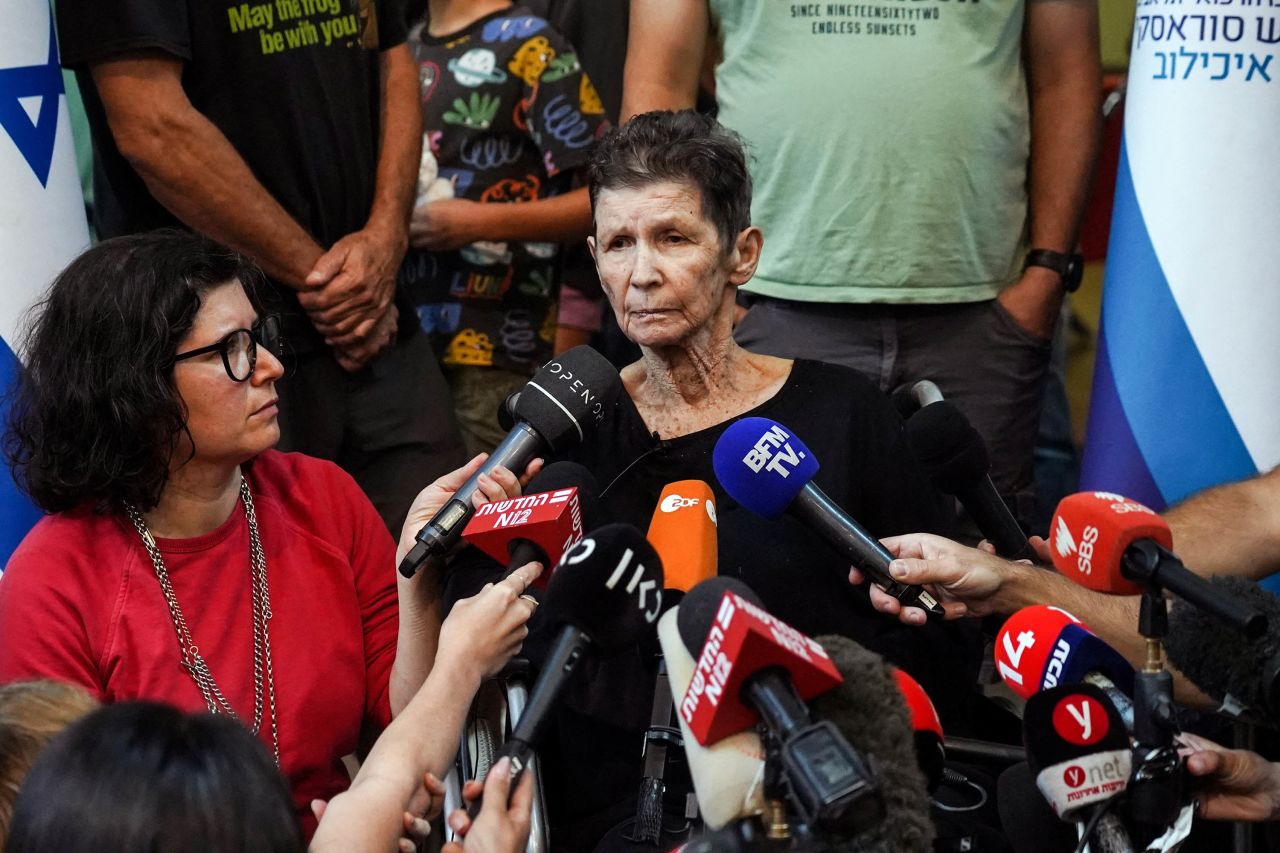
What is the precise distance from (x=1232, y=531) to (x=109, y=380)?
2.08 m

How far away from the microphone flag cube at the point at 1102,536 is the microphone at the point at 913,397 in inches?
38.6

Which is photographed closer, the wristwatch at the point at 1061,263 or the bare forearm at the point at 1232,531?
the bare forearm at the point at 1232,531

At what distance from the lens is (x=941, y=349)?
3.96m

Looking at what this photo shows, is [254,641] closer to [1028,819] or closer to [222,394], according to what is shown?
[222,394]

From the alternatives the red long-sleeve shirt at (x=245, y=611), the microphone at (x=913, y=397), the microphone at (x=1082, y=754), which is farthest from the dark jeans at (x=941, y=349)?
the microphone at (x=1082, y=754)

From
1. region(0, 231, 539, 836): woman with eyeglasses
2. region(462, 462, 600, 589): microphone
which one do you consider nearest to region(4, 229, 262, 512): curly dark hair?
region(0, 231, 539, 836): woman with eyeglasses

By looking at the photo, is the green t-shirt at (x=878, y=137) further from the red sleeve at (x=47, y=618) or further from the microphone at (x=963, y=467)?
the red sleeve at (x=47, y=618)

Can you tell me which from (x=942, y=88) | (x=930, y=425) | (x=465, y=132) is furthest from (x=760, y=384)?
(x=465, y=132)

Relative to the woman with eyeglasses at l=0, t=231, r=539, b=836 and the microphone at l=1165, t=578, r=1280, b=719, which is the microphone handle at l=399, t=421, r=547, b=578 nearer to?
the woman with eyeglasses at l=0, t=231, r=539, b=836

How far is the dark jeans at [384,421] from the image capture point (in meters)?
3.86

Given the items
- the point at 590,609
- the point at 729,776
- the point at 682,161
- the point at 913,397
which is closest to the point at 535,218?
the point at 682,161

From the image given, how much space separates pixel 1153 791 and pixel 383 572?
1491 millimetres

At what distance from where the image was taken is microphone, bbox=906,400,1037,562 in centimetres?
298

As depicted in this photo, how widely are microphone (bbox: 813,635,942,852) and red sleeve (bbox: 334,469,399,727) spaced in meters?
1.26
